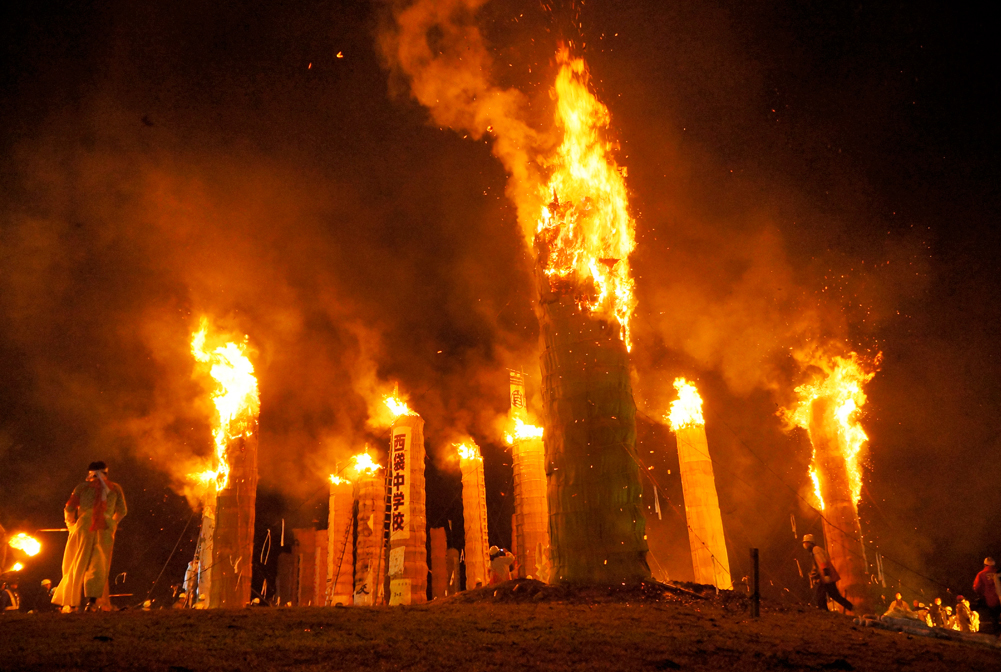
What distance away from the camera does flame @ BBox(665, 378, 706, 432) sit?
21.4 meters

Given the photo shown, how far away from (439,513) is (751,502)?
17.5 metres

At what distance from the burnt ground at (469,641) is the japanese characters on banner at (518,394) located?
15.5 meters

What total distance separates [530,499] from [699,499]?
585 centimetres

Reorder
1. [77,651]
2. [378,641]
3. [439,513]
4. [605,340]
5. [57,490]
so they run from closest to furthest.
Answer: [77,651], [378,641], [605,340], [57,490], [439,513]

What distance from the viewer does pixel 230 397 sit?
20438 millimetres

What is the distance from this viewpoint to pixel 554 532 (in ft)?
39.9

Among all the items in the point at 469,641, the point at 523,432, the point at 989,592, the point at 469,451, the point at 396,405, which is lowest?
the point at 469,641

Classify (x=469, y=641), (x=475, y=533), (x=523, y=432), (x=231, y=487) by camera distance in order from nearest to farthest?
1. (x=469, y=641)
2. (x=231, y=487)
3. (x=523, y=432)
4. (x=475, y=533)

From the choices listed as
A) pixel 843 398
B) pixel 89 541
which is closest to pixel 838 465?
pixel 843 398

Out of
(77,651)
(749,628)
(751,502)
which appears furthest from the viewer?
(751,502)

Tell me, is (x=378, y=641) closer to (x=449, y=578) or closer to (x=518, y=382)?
(x=518, y=382)

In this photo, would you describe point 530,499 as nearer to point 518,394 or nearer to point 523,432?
point 523,432

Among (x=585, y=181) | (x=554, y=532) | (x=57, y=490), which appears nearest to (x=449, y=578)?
(x=57, y=490)

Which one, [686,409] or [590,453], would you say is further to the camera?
[686,409]
